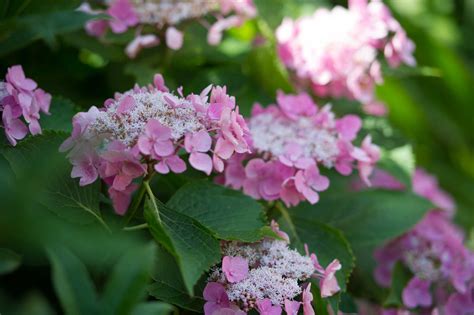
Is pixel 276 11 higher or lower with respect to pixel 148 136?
lower

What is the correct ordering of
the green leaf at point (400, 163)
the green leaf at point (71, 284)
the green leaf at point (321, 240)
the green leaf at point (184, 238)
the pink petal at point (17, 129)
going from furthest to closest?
the green leaf at point (400, 163), the green leaf at point (321, 240), the pink petal at point (17, 129), the green leaf at point (184, 238), the green leaf at point (71, 284)

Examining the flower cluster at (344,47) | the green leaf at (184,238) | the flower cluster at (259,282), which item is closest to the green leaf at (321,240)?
the flower cluster at (259,282)

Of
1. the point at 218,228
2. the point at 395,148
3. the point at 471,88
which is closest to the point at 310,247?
the point at 218,228

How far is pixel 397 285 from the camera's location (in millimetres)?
982

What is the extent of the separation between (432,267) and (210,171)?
48 cm

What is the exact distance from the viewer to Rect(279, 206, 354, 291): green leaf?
32.7 inches

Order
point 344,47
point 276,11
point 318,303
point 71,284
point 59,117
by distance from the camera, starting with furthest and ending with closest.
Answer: point 276,11 < point 344,47 < point 59,117 < point 318,303 < point 71,284

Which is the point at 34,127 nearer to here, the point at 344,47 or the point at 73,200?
the point at 73,200

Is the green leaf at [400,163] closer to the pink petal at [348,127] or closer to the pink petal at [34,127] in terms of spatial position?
the pink petal at [348,127]

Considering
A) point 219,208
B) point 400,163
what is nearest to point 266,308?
point 219,208

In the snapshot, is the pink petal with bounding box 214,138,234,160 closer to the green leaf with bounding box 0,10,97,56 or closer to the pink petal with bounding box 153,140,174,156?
the pink petal with bounding box 153,140,174,156

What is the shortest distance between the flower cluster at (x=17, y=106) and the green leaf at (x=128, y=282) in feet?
0.88

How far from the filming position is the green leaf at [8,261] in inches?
22.7

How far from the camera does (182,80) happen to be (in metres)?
1.14
